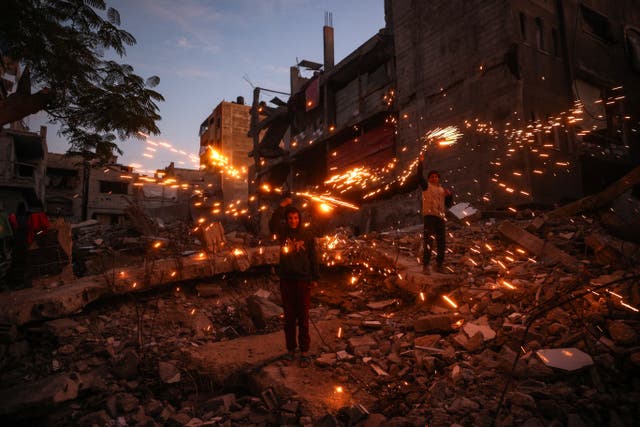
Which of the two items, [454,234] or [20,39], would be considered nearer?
[20,39]

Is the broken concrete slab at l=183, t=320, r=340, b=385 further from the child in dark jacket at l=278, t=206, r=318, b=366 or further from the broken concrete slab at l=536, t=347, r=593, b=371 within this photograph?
the broken concrete slab at l=536, t=347, r=593, b=371

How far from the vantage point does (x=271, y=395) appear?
3502 millimetres

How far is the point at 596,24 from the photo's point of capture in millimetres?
12234

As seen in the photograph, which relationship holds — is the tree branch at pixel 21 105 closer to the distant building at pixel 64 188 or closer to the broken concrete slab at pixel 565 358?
the broken concrete slab at pixel 565 358

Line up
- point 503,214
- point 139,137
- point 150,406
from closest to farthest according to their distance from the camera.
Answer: point 150,406 → point 139,137 → point 503,214

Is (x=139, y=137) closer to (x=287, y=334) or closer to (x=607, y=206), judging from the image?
(x=287, y=334)

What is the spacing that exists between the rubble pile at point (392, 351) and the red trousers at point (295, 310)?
30 cm

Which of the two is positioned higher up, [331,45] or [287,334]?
[331,45]

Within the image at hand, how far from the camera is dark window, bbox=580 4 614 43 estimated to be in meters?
11.7

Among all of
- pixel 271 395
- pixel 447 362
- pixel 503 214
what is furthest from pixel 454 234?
pixel 271 395

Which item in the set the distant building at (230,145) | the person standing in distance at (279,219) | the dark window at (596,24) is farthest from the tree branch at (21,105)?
the distant building at (230,145)

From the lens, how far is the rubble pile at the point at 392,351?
3012 millimetres

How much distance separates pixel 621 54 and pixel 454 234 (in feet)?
36.9

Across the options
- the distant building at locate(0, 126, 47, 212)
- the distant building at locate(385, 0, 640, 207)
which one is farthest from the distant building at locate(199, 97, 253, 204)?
the distant building at locate(385, 0, 640, 207)
